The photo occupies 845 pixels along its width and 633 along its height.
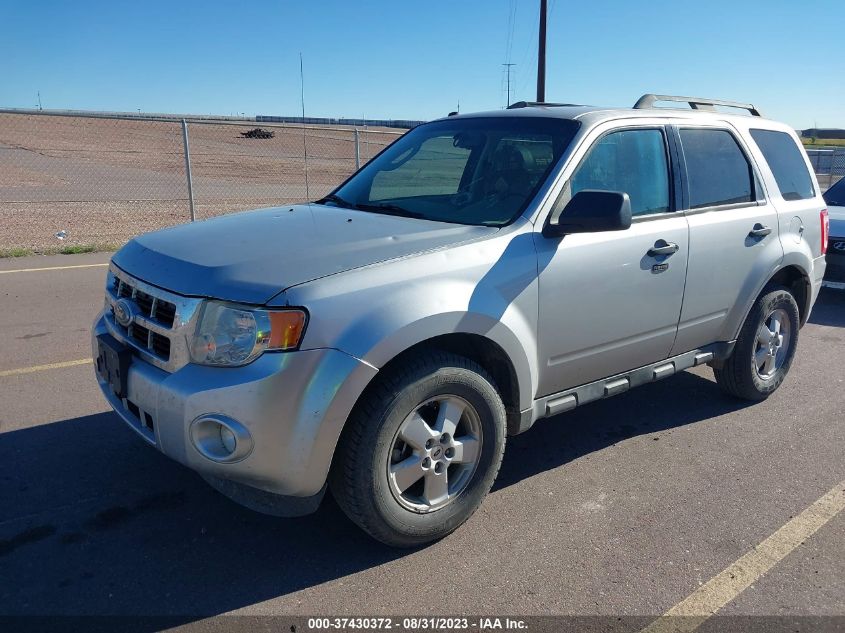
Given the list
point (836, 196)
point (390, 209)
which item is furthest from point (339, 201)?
point (836, 196)

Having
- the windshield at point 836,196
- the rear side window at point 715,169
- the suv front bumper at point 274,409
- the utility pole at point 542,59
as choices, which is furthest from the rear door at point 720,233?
the utility pole at point 542,59

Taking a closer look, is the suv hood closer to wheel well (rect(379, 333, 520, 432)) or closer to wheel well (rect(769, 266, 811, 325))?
wheel well (rect(379, 333, 520, 432))

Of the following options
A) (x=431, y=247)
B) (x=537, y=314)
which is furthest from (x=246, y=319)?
(x=537, y=314)

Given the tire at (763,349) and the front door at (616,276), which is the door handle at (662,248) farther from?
the tire at (763,349)

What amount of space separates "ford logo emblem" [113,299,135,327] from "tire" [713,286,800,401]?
3.68 m

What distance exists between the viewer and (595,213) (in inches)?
135

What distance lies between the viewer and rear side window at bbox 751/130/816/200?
505 cm

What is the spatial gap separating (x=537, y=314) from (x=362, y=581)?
142cm

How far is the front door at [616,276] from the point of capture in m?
3.63

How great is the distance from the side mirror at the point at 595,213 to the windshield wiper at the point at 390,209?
2.51 ft

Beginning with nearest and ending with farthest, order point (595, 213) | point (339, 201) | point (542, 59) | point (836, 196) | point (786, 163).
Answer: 1. point (595, 213)
2. point (339, 201)
3. point (786, 163)
4. point (836, 196)
5. point (542, 59)

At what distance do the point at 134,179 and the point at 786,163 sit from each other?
19526 millimetres

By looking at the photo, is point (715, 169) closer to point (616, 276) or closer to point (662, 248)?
point (662, 248)

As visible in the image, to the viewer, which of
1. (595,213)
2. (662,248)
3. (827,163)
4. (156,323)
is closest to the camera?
(156,323)
